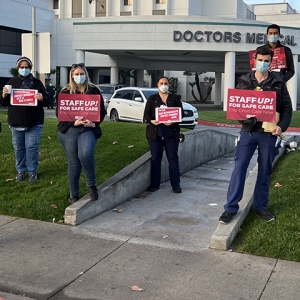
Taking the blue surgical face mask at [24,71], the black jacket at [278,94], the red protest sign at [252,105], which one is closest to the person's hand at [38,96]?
the blue surgical face mask at [24,71]

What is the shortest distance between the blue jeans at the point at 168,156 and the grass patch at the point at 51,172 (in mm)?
616

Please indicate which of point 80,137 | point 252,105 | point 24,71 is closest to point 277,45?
point 252,105

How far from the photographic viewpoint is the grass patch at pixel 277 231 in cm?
477

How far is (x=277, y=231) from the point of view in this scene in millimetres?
5105

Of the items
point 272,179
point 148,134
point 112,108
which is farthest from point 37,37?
point 112,108

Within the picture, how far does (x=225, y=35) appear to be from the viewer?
107 feet

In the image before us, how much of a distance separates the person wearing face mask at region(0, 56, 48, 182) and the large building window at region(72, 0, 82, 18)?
47954mm

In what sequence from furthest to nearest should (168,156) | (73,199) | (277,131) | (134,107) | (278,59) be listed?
(134,107), (168,156), (278,59), (73,199), (277,131)

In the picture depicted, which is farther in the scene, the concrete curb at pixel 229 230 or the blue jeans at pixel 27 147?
the blue jeans at pixel 27 147

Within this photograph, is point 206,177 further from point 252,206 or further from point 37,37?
point 37,37

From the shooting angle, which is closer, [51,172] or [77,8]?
[51,172]

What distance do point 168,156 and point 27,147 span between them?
222 centimetres

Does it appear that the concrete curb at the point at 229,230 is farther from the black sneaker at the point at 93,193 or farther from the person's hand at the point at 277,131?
the black sneaker at the point at 93,193

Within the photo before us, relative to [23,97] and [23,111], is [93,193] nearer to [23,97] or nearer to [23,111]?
[23,111]
